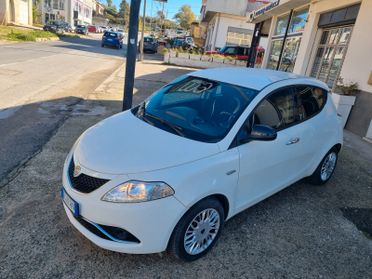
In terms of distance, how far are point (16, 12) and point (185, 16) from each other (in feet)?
261

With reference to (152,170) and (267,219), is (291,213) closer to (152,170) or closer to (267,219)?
(267,219)

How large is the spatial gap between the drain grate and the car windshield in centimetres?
213

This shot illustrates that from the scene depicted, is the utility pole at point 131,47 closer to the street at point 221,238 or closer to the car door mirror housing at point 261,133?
the street at point 221,238

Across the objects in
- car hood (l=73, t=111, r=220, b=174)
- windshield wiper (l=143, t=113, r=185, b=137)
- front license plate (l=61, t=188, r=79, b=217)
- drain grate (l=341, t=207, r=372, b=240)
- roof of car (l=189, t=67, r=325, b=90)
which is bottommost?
drain grate (l=341, t=207, r=372, b=240)

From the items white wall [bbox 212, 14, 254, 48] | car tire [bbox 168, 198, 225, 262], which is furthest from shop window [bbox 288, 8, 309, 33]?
white wall [bbox 212, 14, 254, 48]

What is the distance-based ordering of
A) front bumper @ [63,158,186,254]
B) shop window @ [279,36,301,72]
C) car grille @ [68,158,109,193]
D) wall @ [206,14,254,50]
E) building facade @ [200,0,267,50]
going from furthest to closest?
wall @ [206,14,254,50], building facade @ [200,0,267,50], shop window @ [279,36,301,72], car grille @ [68,158,109,193], front bumper @ [63,158,186,254]

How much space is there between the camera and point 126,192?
235cm

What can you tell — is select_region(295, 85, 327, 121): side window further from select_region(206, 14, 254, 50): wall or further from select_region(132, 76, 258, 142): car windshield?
select_region(206, 14, 254, 50): wall

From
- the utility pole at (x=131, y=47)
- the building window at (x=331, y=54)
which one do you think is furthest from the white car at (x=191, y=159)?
the building window at (x=331, y=54)

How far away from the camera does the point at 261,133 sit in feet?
9.51

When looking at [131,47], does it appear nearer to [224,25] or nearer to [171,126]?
[171,126]

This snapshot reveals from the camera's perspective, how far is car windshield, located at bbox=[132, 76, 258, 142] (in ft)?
9.73

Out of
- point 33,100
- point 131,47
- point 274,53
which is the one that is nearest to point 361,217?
point 131,47

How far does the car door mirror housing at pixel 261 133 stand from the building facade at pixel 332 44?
231 inches
